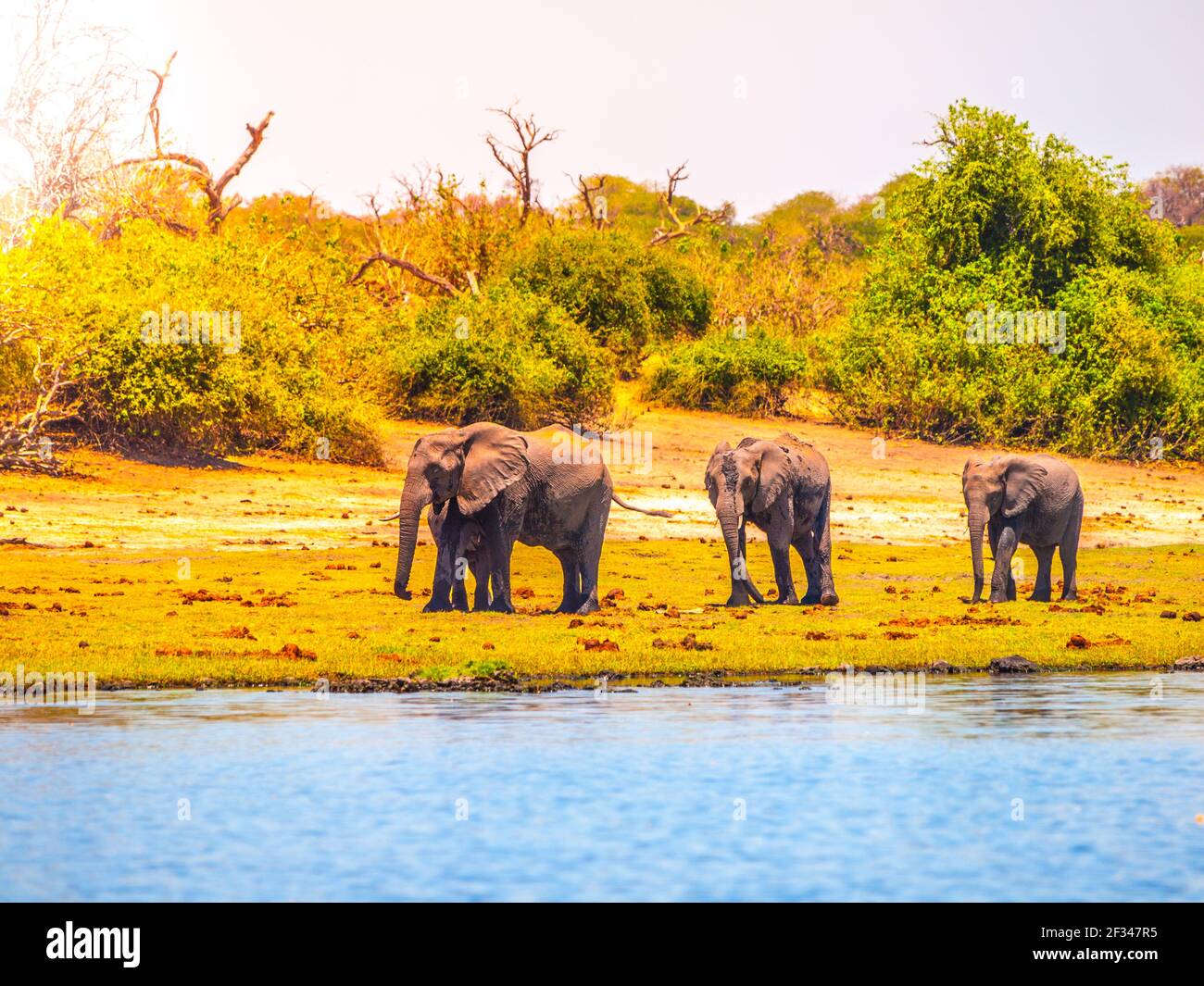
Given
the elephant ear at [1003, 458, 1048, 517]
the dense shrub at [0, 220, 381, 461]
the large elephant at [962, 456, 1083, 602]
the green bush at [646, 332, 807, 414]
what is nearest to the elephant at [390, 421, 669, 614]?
the large elephant at [962, 456, 1083, 602]

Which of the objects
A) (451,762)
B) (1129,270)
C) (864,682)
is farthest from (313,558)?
(1129,270)

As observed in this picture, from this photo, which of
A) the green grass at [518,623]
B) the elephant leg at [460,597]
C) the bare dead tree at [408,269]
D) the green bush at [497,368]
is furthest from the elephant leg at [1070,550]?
the bare dead tree at [408,269]

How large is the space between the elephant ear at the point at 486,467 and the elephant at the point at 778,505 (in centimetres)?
338

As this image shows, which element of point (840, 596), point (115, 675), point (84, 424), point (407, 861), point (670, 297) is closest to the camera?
point (407, 861)

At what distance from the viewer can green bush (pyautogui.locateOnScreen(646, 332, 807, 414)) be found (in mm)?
53500

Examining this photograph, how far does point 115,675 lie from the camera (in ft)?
68.0

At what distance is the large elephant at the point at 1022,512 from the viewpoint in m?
28.4

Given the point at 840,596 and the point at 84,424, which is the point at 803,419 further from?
the point at 840,596

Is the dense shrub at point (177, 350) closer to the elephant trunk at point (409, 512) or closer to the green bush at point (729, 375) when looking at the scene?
the green bush at point (729, 375)

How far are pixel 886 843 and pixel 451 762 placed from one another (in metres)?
4.31

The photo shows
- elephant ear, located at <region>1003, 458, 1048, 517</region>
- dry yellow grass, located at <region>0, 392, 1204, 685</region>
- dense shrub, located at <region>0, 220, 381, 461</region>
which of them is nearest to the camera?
dry yellow grass, located at <region>0, 392, 1204, 685</region>

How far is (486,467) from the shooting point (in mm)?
24500
